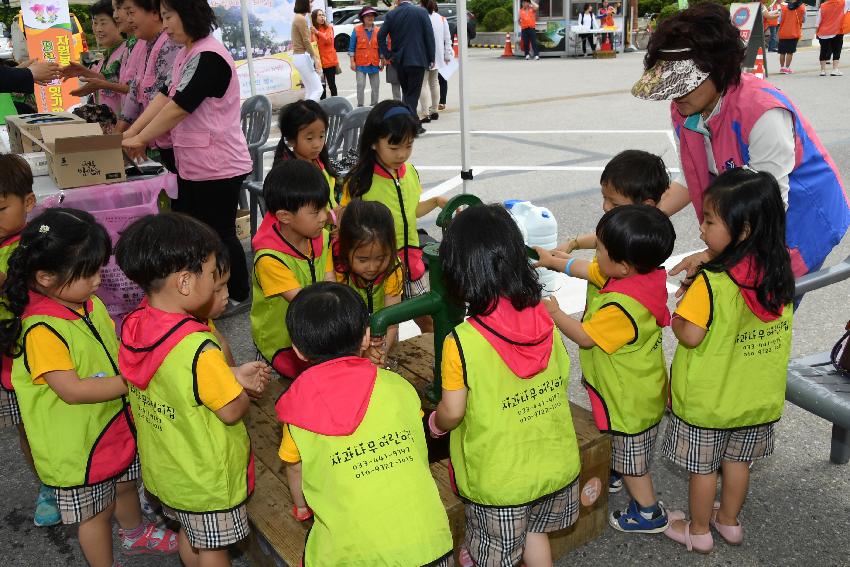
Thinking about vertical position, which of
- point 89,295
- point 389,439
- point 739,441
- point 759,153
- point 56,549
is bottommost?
point 56,549

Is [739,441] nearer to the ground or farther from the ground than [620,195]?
nearer to the ground

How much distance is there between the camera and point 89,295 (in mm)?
2404

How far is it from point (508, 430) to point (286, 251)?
130 centimetres

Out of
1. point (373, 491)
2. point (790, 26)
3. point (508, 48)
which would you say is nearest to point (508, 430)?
point (373, 491)

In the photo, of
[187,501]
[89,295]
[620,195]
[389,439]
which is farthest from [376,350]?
[620,195]

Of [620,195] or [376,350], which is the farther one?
[620,195]

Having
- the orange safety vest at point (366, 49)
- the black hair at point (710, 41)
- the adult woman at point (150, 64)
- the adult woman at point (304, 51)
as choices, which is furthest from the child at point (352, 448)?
the orange safety vest at point (366, 49)

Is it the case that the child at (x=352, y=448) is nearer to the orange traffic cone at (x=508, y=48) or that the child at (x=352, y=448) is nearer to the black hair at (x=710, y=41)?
the black hair at (x=710, y=41)

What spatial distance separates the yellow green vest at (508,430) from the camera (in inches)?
79.0

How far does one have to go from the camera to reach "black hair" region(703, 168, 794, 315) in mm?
2268

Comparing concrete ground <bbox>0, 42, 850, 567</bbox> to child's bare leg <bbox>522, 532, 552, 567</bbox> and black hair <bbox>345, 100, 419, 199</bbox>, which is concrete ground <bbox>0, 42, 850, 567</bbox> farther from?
black hair <bbox>345, 100, 419, 199</bbox>

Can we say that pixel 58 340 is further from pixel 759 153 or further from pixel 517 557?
pixel 759 153

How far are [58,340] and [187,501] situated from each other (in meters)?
0.62

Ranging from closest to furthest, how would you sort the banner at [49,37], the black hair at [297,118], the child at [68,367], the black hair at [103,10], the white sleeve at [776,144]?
the child at [68,367] < the white sleeve at [776,144] < the black hair at [297,118] < the black hair at [103,10] < the banner at [49,37]
